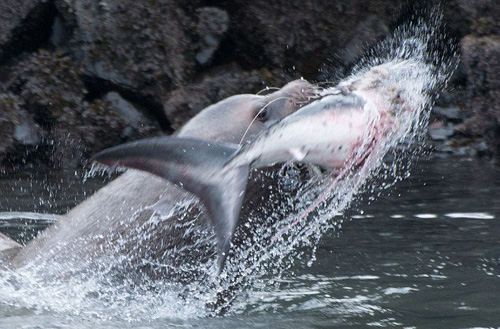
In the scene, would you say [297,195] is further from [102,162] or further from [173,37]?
[173,37]

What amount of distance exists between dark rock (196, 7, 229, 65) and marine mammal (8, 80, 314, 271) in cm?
786

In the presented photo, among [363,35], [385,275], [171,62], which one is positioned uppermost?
[363,35]

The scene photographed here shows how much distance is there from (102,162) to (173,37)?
8676mm

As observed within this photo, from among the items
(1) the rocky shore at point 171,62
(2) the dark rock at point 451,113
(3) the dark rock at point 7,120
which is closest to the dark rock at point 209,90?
(1) the rocky shore at point 171,62

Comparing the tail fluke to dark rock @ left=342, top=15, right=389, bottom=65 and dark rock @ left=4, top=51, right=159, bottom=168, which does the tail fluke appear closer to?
dark rock @ left=4, top=51, right=159, bottom=168

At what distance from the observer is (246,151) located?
346 centimetres

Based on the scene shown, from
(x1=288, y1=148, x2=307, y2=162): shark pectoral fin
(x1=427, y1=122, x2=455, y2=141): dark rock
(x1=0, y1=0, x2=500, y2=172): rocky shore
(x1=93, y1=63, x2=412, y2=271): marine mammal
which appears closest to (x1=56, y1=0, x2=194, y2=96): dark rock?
(x1=0, y1=0, x2=500, y2=172): rocky shore

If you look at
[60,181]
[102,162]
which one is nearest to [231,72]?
[60,181]

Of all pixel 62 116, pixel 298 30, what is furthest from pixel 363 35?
pixel 62 116

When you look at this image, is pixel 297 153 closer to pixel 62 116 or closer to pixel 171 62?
pixel 62 116

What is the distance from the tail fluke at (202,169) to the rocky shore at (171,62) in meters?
7.36

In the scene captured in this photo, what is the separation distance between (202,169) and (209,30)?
354 inches

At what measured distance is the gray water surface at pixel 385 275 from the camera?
421 cm

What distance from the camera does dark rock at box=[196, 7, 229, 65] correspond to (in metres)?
12.3
